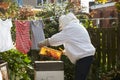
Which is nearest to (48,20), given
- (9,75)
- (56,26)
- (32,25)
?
(56,26)

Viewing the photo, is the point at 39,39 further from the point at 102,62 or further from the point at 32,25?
the point at 102,62

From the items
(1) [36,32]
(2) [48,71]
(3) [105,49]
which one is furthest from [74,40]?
(3) [105,49]

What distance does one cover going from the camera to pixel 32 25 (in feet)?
31.9

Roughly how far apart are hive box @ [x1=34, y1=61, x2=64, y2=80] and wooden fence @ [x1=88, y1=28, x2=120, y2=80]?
3.00 metres

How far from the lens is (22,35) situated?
369 inches

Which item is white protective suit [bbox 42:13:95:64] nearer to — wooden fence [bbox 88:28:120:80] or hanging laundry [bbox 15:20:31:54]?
hanging laundry [bbox 15:20:31:54]

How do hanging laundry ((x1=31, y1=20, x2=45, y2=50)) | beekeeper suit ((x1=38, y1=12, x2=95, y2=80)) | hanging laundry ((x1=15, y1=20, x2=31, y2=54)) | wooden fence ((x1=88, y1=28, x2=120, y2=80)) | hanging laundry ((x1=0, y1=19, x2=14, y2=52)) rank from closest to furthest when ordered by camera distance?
beekeeper suit ((x1=38, y1=12, x2=95, y2=80)) < hanging laundry ((x1=0, y1=19, x2=14, y2=52)) < hanging laundry ((x1=15, y1=20, x2=31, y2=54)) < hanging laundry ((x1=31, y1=20, x2=45, y2=50)) < wooden fence ((x1=88, y1=28, x2=120, y2=80))

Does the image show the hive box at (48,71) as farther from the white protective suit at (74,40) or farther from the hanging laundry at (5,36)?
the hanging laundry at (5,36)

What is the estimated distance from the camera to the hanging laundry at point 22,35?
926 cm

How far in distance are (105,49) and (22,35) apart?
9.35ft

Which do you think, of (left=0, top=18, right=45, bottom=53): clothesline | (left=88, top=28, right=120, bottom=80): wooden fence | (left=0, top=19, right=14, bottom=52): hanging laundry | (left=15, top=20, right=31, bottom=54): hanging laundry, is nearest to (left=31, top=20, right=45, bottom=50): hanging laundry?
(left=0, top=18, right=45, bottom=53): clothesline

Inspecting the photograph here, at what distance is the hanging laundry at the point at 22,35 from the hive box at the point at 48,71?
1.40 m

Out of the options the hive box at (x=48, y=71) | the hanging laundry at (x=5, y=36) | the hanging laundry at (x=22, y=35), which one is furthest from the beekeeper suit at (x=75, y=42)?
the hanging laundry at (x=22, y=35)

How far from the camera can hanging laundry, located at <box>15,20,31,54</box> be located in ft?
30.4
